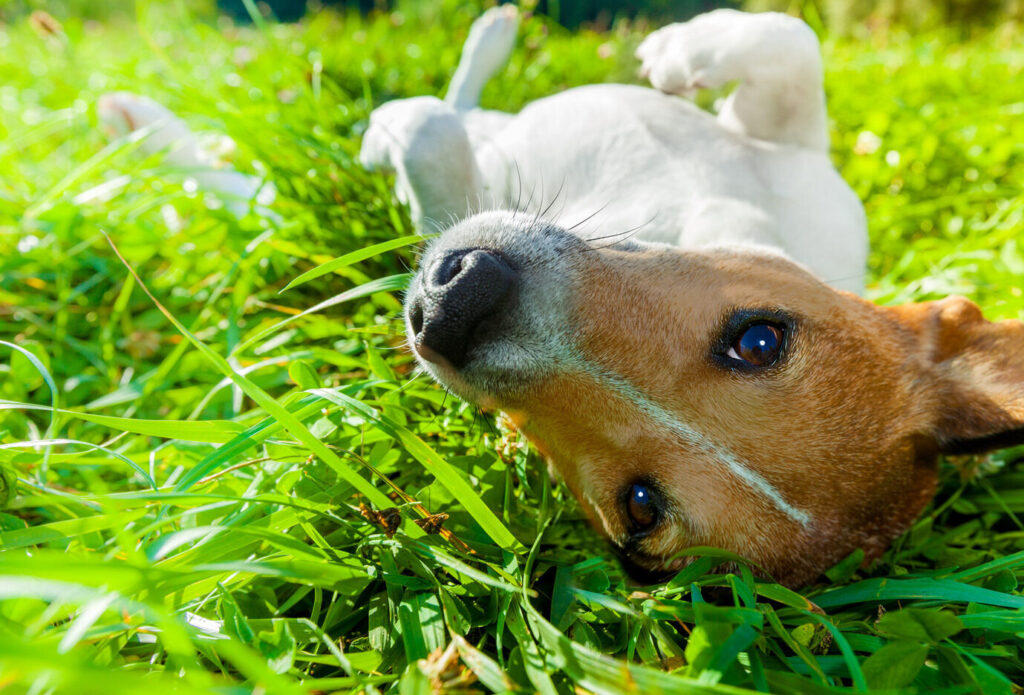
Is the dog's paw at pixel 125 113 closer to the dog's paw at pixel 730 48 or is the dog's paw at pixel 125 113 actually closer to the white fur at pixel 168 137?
the white fur at pixel 168 137

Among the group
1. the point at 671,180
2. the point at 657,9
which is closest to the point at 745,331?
the point at 671,180

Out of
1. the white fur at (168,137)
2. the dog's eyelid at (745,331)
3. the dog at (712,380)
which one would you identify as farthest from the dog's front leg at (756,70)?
the white fur at (168,137)

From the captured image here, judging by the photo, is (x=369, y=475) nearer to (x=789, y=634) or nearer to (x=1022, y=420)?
(x=789, y=634)

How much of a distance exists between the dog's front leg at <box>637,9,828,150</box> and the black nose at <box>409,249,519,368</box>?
5.85 ft

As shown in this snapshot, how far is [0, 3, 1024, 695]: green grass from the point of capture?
1358 millimetres

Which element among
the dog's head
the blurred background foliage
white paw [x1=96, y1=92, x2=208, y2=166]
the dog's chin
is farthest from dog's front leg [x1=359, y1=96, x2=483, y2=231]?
the blurred background foliage

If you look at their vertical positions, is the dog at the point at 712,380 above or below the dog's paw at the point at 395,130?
below

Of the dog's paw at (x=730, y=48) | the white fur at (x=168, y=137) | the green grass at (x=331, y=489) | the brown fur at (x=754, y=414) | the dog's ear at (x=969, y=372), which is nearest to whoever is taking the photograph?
the green grass at (x=331, y=489)

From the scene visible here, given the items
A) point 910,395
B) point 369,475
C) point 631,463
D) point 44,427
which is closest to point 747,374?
point 631,463

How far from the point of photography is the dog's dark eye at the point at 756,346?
72.6 inches

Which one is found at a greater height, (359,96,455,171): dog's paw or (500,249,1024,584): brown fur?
(359,96,455,171): dog's paw

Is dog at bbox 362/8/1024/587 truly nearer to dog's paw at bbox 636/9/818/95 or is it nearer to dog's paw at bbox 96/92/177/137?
dog's paw at bbox 636/9/818/95

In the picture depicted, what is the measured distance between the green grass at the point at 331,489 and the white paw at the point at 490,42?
0.86 meters

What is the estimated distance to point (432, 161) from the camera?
269cm
